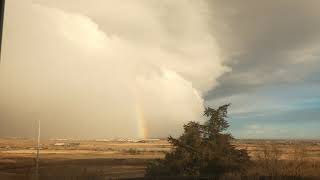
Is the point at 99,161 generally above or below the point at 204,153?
below

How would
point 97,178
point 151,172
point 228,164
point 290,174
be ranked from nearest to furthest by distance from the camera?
1. point 290,174
2. point 97,178
3. point 228,164
4. point 151,172

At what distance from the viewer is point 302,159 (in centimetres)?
1717

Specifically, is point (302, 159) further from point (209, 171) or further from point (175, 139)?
point (175, 139)

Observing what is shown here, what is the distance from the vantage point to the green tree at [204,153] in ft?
66.8

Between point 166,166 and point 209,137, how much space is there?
277 centimetres

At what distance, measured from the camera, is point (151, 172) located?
2145cm

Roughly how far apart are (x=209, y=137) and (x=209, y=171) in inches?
82.7

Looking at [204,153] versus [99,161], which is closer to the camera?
[204,153]

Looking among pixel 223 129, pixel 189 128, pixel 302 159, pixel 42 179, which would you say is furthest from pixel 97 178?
pixel 302 159

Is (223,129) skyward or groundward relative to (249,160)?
skyward

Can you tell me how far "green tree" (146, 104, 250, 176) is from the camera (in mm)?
20375

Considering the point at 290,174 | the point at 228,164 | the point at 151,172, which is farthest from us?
the point at 151,172

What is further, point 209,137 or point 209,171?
point 209,137

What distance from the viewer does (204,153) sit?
20609 millimetres
